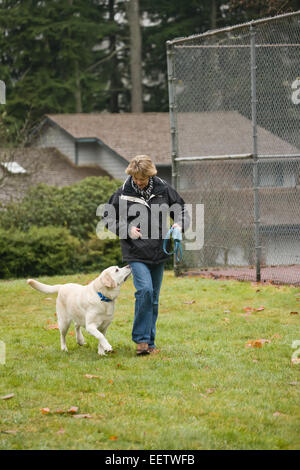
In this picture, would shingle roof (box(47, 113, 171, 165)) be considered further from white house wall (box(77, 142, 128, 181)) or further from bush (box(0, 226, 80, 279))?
bush (box(0, 226, 80, 279))

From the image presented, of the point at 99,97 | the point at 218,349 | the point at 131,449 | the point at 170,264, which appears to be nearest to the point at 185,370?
the point at 218,349

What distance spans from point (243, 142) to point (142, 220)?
694 centimetres

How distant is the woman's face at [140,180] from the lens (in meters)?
6.44

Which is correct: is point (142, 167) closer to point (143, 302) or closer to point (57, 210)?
point (143, 302)

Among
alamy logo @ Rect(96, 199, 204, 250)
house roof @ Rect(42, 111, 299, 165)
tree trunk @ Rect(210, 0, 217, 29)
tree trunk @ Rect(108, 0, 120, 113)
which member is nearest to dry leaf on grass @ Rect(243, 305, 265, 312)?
alamy logo @ Rect(96, 199, 204, 250)

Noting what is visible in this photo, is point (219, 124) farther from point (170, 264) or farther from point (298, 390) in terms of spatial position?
point (298, 390)

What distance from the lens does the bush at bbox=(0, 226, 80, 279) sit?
13.8 meters

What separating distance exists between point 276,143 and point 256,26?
1.83m

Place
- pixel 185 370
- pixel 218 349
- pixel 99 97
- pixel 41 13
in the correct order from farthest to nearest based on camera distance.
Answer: pixel 99 97
pixel 41 13
pixel 218 349
pixel 185 370

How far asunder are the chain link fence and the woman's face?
4.17 meters

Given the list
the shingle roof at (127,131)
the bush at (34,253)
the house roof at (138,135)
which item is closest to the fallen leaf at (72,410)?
the house roof at (138,135)

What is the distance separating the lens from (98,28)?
30.1m

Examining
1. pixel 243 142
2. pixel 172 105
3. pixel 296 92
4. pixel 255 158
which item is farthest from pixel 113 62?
pixel 296 92

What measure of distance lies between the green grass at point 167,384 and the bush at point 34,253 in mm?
4821
